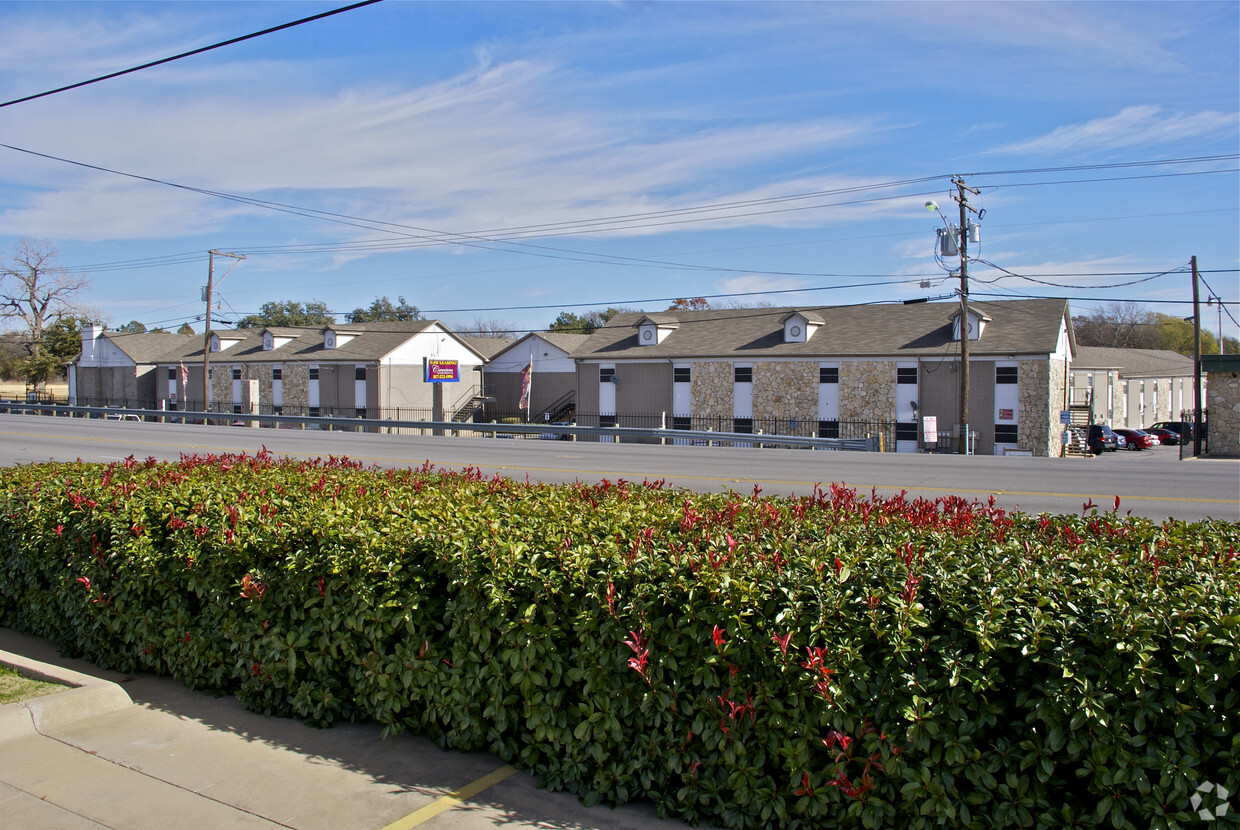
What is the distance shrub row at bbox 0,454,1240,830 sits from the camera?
3.61m

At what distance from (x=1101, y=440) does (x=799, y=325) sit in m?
17.4

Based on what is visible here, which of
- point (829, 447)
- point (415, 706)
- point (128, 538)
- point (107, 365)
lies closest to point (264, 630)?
point (415, 706)

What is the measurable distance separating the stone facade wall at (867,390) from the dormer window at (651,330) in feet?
34.9

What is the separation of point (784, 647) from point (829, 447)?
1039 inches

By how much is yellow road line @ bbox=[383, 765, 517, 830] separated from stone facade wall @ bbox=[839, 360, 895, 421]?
121 feet

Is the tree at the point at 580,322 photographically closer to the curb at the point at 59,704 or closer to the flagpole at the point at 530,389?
the flagpole at the point at 530,389

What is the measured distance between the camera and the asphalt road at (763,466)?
14.9 m

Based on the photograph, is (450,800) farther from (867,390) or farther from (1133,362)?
(1133,362)

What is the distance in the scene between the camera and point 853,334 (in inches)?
1652

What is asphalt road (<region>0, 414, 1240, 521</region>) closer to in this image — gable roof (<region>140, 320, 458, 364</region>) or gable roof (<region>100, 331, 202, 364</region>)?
gable roof (<region>140, 320, 458, 364</region>)

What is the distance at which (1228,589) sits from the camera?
381cm

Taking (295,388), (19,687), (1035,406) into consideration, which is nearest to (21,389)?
(295,388)

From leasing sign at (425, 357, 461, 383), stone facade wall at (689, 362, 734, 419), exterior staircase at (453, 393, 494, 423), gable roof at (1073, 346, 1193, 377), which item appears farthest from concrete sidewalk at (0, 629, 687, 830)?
gable roof at (1073, 346, 1193, 377)

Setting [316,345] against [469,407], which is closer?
[469,407]
